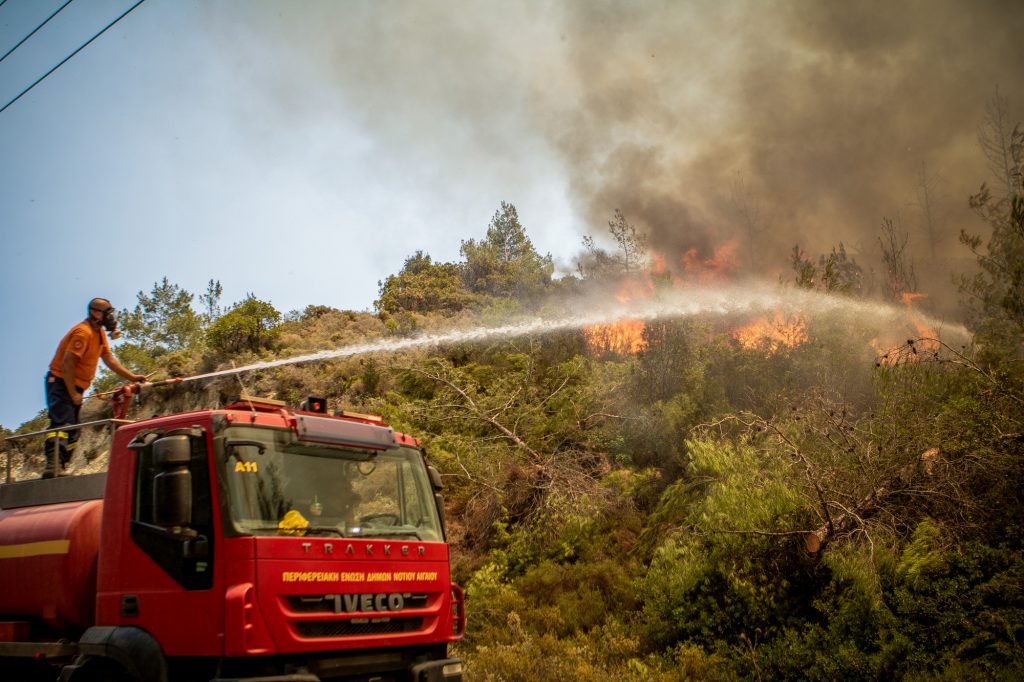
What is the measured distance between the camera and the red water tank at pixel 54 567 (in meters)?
6.20

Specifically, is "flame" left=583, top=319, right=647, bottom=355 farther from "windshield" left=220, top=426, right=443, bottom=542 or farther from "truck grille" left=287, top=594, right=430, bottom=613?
"truck grille" left=287, top=594, right=430, bottom=613

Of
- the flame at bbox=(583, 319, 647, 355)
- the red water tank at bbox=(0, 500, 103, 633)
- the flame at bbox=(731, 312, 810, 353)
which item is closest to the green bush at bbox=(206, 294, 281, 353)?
the flame at bbox=(583, 319, 647, 355)

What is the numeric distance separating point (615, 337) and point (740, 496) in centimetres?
906

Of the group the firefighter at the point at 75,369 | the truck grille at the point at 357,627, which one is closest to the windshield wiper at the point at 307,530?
the truck grille at the point at 357,627

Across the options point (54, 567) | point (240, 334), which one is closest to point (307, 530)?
point (54, 567)

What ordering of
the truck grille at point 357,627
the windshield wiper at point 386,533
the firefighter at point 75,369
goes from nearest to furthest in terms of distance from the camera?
the truck grille at point 357,627
the windshield wiper at point 386,533
the firefighter at point 75,369

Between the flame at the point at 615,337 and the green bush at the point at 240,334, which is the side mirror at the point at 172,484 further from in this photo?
the green bush at the point at 240,334

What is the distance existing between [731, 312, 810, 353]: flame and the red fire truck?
993cm

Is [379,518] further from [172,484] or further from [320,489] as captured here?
[172,484]

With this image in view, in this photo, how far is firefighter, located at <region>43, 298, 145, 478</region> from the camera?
7.72 meters

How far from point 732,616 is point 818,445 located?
2.52m

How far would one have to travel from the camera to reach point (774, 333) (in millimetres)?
15320

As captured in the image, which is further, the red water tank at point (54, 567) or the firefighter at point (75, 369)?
the firefighter at point (75, 369)

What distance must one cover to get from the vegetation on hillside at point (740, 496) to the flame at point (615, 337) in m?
0.20
